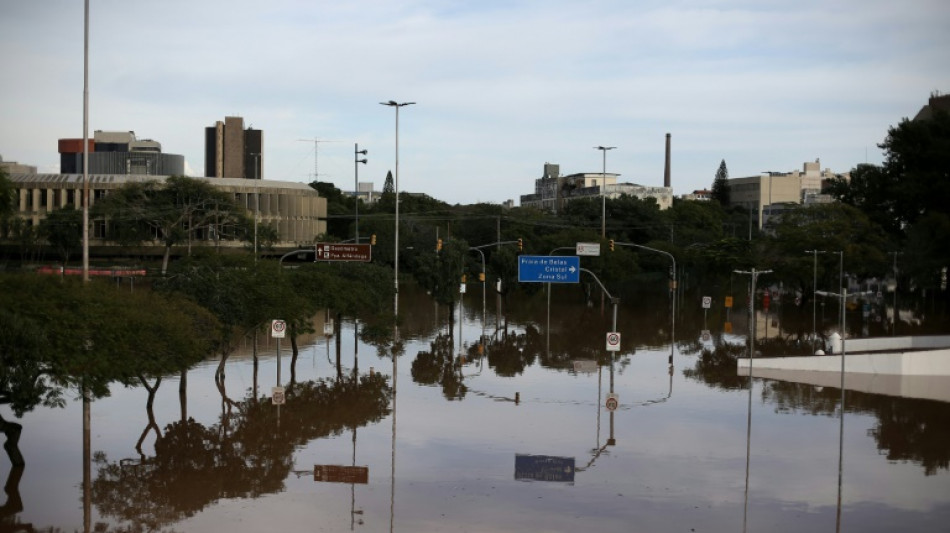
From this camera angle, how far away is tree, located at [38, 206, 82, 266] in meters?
100

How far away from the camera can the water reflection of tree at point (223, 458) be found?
21.2 meters

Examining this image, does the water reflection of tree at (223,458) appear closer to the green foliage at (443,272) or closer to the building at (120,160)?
the green foliage at (443,272)

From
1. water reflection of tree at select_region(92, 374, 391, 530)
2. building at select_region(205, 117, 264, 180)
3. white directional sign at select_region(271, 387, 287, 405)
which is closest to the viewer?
water reflection of tree at select_region(92, 374, 391, 530)

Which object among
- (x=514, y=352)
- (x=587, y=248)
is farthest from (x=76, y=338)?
(x=587, y=248)

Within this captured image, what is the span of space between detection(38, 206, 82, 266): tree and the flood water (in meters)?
64.2

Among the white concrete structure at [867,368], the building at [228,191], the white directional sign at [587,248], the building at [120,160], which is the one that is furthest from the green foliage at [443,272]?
the building at [120,160]

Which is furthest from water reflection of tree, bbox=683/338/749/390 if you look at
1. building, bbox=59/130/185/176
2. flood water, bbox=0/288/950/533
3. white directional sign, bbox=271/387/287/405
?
building, bbox=59/130/185/176

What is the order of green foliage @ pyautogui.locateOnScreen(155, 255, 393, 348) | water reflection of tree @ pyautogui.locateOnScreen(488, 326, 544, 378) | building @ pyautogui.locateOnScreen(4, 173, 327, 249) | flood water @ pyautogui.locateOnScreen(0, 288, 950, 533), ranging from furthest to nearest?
building @ pyautogui.locateOnScreen(4, 173, 327, 249)
water reflection of tree @ pyautogui.locateOnScreen(488, 326, 544, 378)
green foliage @ pyautogui.locateOnScreen(155, 255, 393, 348)
flood water @ pyautogui.locateOnScreen(0, 288, 950, 533)

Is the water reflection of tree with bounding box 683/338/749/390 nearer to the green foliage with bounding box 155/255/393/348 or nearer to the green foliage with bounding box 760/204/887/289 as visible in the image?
the green foliage with bounding box 155/255/393/348

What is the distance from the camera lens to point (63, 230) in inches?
3942

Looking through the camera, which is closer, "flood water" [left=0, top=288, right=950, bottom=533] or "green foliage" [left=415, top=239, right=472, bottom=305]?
"flood water" [left=0, top=288, right=950, bottom=533]

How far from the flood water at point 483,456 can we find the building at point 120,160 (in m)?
107

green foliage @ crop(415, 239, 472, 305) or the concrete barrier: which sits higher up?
green foliage @ crop(415, 239, 472, 305)

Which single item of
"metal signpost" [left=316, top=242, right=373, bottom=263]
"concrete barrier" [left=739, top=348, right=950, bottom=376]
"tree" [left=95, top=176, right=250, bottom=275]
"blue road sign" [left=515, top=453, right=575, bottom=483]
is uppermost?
"tree" [left=95, top=176, right=250, bottom=275]
